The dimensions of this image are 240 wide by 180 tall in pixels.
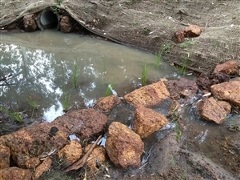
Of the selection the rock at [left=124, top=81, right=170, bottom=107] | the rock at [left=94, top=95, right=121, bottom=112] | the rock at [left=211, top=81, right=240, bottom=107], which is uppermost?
the rock at [left=211, top=81, right=240, bottom=107]

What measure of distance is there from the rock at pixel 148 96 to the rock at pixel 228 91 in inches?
18.8

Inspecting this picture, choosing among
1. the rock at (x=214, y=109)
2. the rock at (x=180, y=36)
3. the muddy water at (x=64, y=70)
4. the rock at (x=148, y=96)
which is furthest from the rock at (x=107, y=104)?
the rock at (x=180, y=36)

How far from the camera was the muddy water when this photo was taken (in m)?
3.23

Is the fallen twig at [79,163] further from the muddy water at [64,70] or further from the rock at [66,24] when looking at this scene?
the rock at [66,24]

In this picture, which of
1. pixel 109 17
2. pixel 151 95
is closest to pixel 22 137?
pixel 151 95

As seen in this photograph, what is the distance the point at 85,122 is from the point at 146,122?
0.53 m

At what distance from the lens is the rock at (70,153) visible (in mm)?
2170

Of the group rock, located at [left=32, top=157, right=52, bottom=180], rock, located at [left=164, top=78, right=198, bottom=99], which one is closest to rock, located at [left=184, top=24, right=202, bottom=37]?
rock, located at [left=164, top=78, right=198, bottom=99]

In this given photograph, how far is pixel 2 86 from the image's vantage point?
11.3 ft

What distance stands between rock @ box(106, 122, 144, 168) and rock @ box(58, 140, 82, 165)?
0.23 meters

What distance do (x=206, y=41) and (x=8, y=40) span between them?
3.07 metres

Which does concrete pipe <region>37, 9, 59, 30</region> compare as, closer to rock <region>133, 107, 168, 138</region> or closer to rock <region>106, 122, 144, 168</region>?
rock <region>133, 107, 168, 138</region>

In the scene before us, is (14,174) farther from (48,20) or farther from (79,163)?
(48,20)

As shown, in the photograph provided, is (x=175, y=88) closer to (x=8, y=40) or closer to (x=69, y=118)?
(x=69, y=118)
